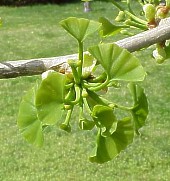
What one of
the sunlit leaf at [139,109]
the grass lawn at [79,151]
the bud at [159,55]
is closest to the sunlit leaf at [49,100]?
the sunlit leaf at [139,109]

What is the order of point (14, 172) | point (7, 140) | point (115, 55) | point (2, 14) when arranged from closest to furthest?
point (115, 55)
point (14, 172)
point (7, 140)
point (2, 14)

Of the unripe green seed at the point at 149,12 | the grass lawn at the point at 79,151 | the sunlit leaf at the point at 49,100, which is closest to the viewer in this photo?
the sunlit leaf at the point at 49,100

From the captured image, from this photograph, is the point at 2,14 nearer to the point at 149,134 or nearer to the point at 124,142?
the point at 149,134

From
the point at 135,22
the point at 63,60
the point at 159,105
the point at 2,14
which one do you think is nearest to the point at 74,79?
the point at 63,60

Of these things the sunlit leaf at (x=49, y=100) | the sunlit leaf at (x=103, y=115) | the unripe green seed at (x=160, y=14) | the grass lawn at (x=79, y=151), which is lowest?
the grass lawn at (x=79, y=151)

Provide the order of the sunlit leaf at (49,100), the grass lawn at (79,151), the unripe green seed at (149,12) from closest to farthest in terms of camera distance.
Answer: the sunlit leaf at (49,100) < the unripe green seed at (149,12) < the grass lawn at (79,151)

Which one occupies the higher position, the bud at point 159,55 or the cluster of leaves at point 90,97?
the cluster of leaves at point 90,97

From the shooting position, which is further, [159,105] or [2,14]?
[2,14]

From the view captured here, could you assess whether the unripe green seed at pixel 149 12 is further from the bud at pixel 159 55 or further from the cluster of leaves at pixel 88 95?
the cluster of leaves at pixel 88 95
